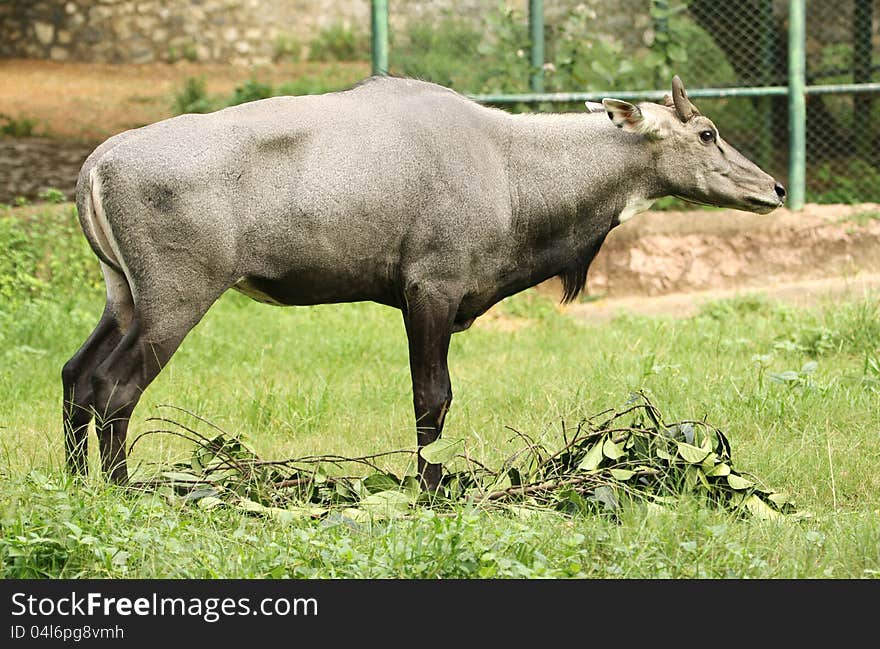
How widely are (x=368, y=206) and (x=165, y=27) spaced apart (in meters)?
14.8

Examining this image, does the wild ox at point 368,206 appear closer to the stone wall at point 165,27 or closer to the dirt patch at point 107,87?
the dirt patch at point 107,87

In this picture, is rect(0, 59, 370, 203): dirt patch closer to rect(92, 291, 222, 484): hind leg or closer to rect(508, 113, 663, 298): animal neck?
rect(92, 291, 222, 484): hind leg

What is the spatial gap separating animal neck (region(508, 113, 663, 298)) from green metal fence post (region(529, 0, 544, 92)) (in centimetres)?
537

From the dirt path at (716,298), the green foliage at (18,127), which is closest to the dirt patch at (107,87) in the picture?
the green foliage at (18,127)

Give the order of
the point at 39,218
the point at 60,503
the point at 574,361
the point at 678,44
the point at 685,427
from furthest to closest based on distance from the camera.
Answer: the point at 678,44
the point at 39,218
the point at 574,361
the point at 685,427
the point at 60,503

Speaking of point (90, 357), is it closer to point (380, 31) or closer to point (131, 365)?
point (131, 365)

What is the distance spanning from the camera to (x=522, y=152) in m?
6.56

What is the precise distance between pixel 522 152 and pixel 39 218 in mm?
6072

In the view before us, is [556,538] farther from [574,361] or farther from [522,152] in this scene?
[574,361]

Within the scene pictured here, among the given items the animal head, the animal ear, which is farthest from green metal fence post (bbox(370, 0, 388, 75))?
the animal ear

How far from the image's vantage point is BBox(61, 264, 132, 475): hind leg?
607 cm

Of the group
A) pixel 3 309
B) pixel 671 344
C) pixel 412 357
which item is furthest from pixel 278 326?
pixel 412 357

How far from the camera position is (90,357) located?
6188mm

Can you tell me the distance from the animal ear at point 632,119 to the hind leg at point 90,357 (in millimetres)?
2484
